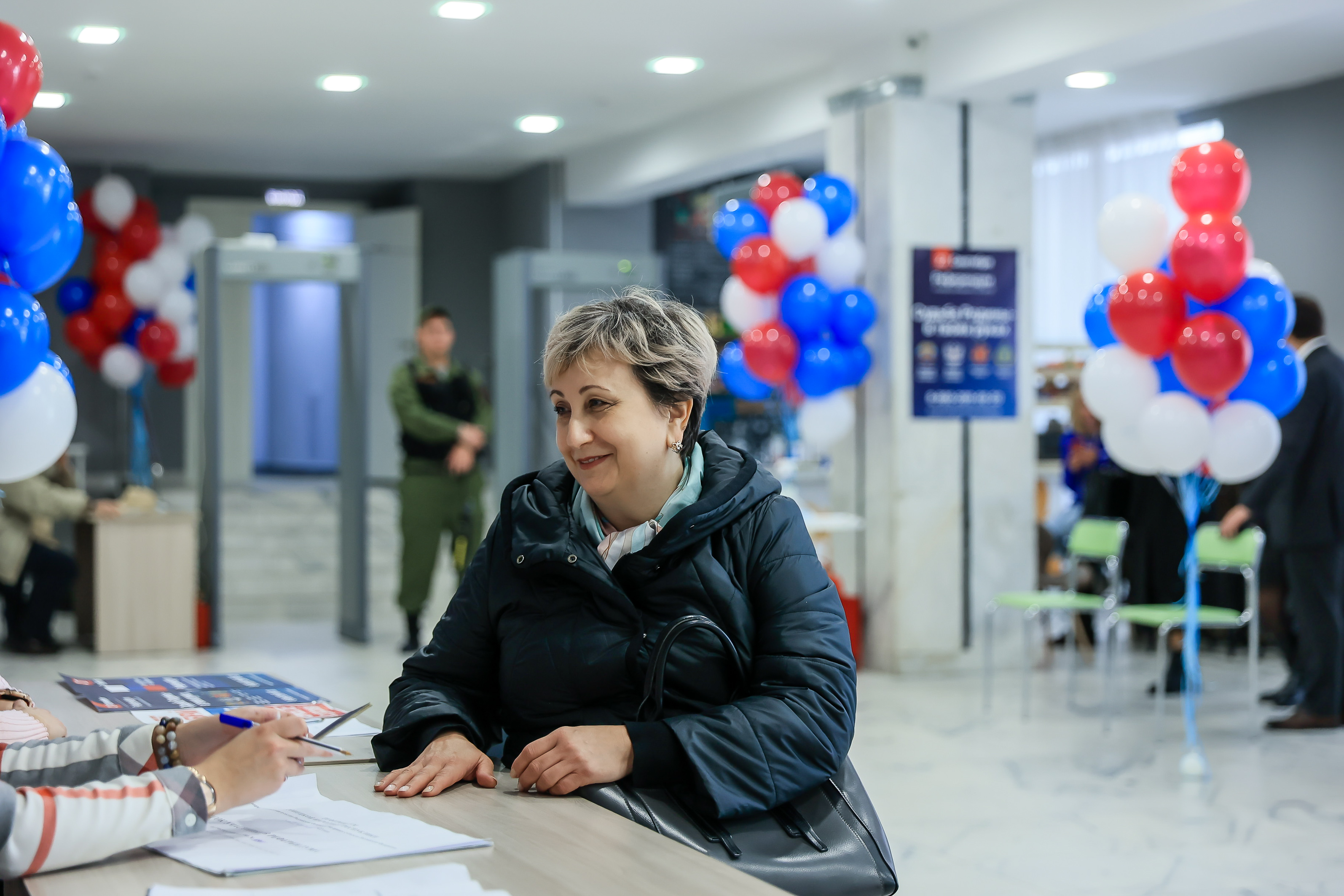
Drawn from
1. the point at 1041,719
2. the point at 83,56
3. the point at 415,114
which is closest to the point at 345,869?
the point at 1041,719

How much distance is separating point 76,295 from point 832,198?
17.4 feet

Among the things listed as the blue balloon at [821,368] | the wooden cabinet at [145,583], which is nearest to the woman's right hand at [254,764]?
the blue balloon at [821,368]

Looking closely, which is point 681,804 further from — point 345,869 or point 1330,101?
point 1330,101

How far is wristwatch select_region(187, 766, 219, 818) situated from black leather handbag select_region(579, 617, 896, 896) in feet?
1.46

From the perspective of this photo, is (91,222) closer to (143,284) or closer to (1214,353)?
(143,284)

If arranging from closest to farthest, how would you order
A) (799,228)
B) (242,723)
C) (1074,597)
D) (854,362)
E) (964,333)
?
(242,723)
(1074,597)
(799,228)
(854,362)
(964,333)

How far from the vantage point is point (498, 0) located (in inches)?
235

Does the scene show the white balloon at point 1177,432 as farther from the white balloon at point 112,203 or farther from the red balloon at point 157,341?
the white balloon at point 112,203

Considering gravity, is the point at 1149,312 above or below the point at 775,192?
below

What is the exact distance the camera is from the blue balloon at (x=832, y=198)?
6.53m

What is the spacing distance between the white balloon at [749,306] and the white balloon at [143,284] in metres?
4.23

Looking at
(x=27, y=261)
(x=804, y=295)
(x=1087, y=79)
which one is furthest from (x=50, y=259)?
(x=1087, y=79)

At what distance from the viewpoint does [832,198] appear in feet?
21.4

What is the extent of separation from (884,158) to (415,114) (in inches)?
129
